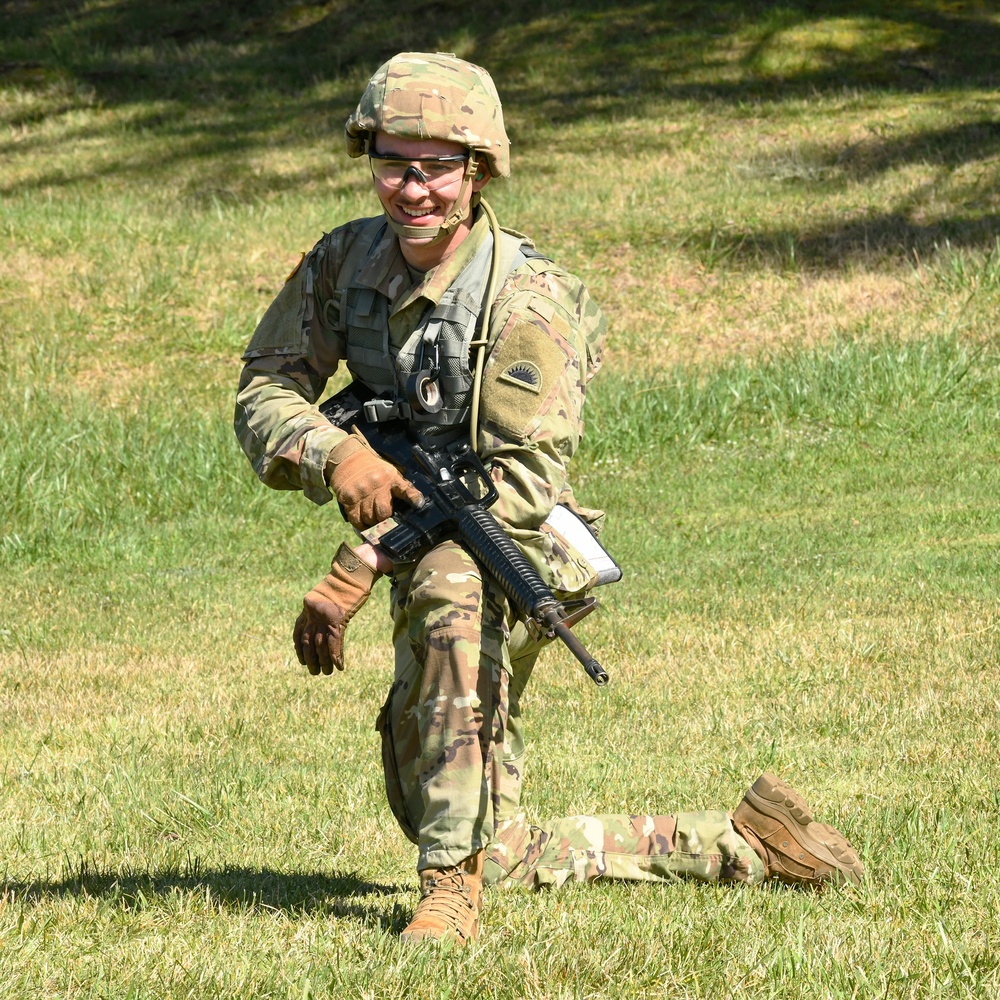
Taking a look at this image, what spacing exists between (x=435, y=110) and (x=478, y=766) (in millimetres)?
1788

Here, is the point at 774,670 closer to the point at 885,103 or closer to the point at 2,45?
the point at 885,103

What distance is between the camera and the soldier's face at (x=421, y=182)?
4.20 m

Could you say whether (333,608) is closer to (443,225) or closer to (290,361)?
(290,361)

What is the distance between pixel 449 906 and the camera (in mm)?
3801

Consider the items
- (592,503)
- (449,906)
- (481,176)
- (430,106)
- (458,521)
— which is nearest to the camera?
(449,906)

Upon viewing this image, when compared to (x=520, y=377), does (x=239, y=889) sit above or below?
below

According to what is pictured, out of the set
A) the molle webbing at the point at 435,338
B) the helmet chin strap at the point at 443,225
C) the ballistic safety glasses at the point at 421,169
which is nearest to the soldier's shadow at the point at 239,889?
the molle webbing at the point at 435,338

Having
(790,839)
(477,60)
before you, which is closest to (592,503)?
(790,839)

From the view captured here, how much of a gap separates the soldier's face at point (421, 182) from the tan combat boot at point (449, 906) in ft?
5.79

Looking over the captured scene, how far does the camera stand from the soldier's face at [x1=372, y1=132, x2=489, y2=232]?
13.8 feet

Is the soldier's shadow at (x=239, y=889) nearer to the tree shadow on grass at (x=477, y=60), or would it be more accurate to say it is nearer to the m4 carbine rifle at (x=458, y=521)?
the m4 carbine rifle at (x=458, y=521)

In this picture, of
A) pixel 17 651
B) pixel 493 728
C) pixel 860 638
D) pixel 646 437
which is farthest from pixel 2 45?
pixel 493 728

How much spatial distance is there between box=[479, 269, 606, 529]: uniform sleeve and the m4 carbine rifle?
0.25 feet

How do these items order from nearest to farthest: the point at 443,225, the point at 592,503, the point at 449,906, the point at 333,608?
the point at 449,906, the point at 333,608, the point at 443,225, the point at 592,503
